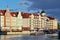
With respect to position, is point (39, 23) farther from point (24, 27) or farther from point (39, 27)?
point (24, 27)

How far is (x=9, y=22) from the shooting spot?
317ft

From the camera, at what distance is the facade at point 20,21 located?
95.2 meters

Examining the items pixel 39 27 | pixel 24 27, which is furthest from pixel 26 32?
pixel 39 27

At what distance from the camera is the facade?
9525 centimetres

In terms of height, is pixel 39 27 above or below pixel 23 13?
below

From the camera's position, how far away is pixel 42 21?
347 ft

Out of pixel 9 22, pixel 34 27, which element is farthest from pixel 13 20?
pixel 34 27

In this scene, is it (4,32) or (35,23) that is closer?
(4,32)

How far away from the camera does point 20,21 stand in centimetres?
9731

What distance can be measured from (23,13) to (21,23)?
7.60 metres

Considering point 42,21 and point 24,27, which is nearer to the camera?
point 24,27

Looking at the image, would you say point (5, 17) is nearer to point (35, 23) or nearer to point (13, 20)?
point (13, 20)

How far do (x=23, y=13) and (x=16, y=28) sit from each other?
420 inches

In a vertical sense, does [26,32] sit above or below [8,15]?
below
